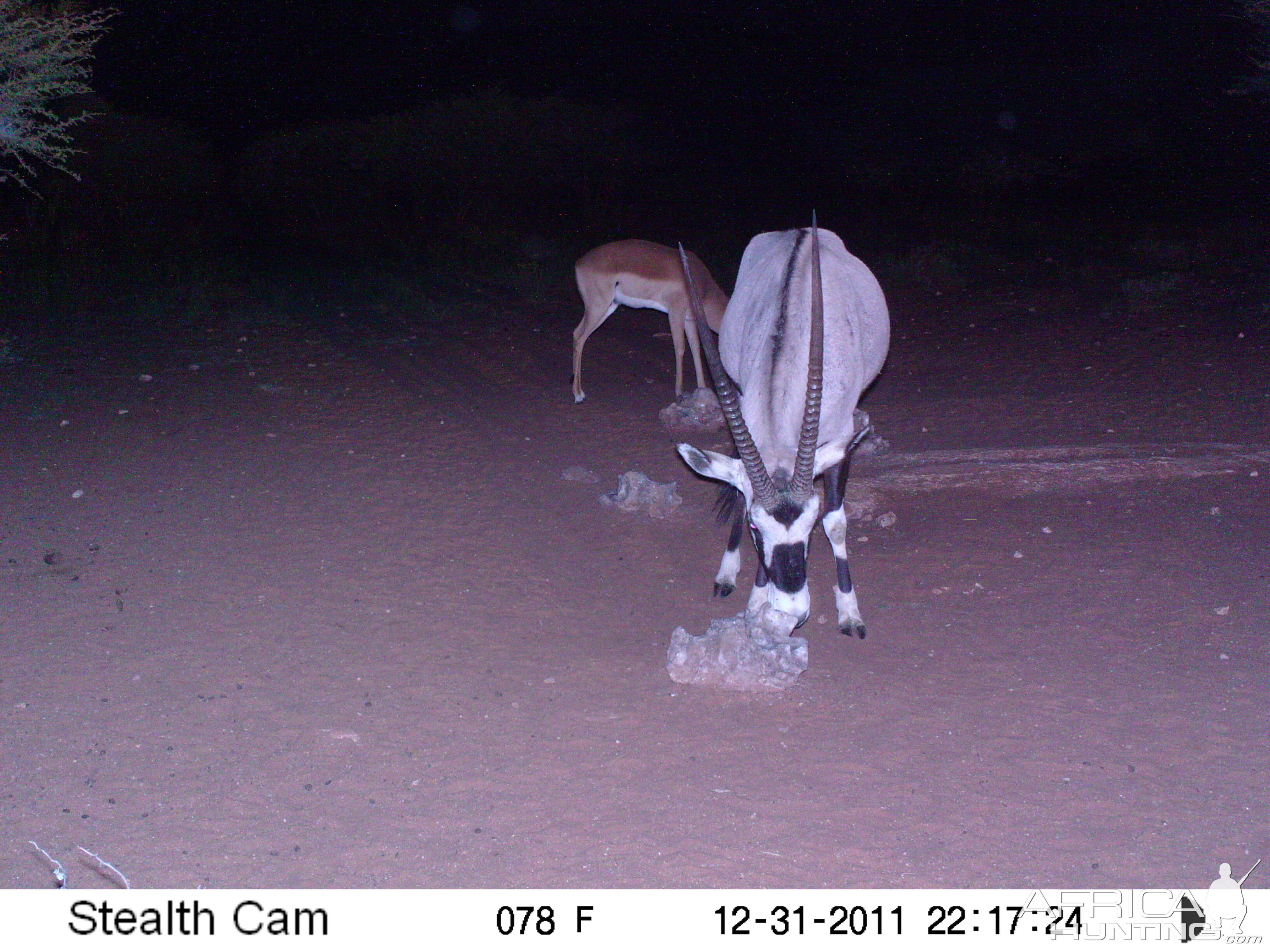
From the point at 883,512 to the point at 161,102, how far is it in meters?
21.4

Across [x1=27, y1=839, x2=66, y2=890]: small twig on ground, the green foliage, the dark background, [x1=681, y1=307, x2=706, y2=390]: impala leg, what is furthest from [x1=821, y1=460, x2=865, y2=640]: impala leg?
the dark background

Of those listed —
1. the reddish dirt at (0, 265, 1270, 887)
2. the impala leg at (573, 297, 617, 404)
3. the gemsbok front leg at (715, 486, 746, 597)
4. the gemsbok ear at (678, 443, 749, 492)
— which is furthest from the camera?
the impala leg at (573, 297, 617, 404)

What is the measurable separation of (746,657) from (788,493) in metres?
0.74

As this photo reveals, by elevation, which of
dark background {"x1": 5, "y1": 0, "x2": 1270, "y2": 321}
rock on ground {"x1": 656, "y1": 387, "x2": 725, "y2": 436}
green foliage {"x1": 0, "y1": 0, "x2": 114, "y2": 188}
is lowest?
rock on ground {"x1": 656, "y1": 387, "x2": 725, "y2": 436}

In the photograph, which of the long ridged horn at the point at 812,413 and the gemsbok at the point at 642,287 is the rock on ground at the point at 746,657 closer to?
the long ridged horn at the point at 812,413

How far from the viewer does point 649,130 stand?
81.2 feet

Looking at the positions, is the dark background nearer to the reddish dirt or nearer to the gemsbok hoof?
the reddish dirt

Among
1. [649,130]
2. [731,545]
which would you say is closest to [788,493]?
[731,545]

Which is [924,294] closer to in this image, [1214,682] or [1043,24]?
[1214,682]

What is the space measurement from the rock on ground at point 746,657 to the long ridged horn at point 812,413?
564mm

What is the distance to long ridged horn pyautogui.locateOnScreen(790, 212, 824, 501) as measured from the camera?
4602mm

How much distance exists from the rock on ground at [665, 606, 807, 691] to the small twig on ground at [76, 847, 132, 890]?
87.1 inches

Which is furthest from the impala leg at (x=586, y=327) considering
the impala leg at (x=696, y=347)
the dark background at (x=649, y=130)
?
the dark background at (x=649, y=130)
